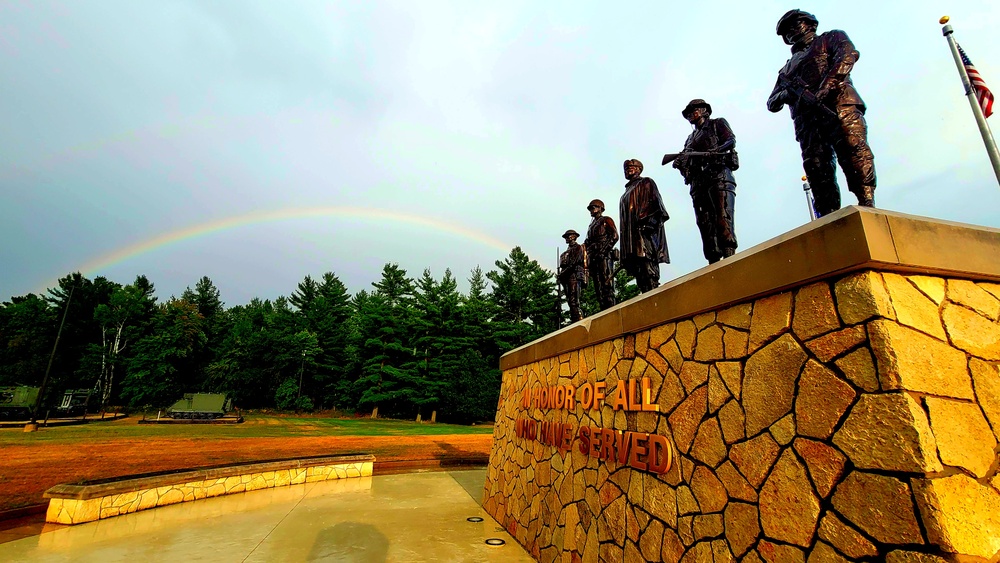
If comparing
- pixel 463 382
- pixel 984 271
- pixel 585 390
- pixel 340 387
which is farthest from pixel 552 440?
pixel 340 387

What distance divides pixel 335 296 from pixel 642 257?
4269 cm

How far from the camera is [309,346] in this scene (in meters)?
36.7

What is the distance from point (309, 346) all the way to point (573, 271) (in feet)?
110

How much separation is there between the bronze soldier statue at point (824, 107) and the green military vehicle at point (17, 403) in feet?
100

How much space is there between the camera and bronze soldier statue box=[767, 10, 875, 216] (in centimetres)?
318

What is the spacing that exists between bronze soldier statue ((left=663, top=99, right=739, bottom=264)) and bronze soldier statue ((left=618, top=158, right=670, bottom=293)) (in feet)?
2.16

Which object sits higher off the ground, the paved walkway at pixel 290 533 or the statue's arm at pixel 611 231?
the statue's arm at pixel 611 231

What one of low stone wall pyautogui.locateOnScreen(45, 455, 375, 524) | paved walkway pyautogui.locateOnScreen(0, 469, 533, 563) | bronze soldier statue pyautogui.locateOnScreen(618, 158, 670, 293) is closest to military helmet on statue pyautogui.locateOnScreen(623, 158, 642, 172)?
bronze soldier statue pyautogui.locateOnScreen(618, 158, 670, 293)

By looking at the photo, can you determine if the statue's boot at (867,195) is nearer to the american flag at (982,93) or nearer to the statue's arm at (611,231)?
the statue's arm at (611,231)

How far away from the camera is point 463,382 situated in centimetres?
2806

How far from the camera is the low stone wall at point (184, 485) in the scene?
575 cm

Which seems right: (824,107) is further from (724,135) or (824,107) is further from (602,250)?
(602,250)

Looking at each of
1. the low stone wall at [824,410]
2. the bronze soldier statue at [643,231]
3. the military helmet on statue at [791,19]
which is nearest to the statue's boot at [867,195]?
the low stone wall at [824,410]

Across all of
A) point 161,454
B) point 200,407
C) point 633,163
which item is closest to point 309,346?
point 200,407
